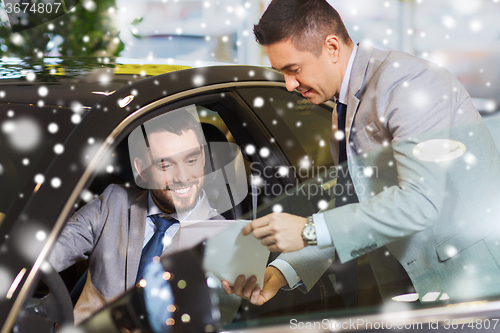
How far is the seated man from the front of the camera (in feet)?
4.02

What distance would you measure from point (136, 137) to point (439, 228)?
87cm

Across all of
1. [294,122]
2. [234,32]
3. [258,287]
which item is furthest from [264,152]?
[234,32]

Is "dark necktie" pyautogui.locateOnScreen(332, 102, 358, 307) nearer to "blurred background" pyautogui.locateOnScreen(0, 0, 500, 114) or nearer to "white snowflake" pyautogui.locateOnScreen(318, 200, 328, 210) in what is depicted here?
"white snowflake" pyautogui.locateOnScreen(318, 200, 328, 210)

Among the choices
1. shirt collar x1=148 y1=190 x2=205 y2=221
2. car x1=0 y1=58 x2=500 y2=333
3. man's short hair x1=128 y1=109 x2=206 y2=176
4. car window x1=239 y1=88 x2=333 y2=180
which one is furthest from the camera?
car window x1=239 y1=88 x2=333 y2=180

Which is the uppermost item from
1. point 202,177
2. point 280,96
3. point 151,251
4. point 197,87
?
point 197,87

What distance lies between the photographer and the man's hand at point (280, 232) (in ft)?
2.99

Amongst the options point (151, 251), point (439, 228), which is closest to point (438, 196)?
point (439, 228)

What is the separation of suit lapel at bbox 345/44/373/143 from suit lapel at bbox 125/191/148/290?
2.28ft

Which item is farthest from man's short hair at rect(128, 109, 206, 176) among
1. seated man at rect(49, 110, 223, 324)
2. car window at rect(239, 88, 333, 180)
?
car window at rect(239, 88, 333, 180)

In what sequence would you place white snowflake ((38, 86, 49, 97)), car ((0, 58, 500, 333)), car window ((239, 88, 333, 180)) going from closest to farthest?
1. car ((0, 58, 500, 333))
2. white snowflake ((38, 86, 49, 97))
3. car window ((239, 88, 333, 180))

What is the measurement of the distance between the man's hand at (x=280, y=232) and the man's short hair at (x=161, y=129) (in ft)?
1.39

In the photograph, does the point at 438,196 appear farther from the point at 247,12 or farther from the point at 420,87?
the point at 247,12

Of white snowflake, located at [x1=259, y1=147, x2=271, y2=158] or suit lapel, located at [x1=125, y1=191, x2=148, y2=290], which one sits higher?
white snowflake, located at [x1=259, y1=147, x2=271, y2=158]

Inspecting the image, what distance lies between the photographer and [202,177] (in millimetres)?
1400
